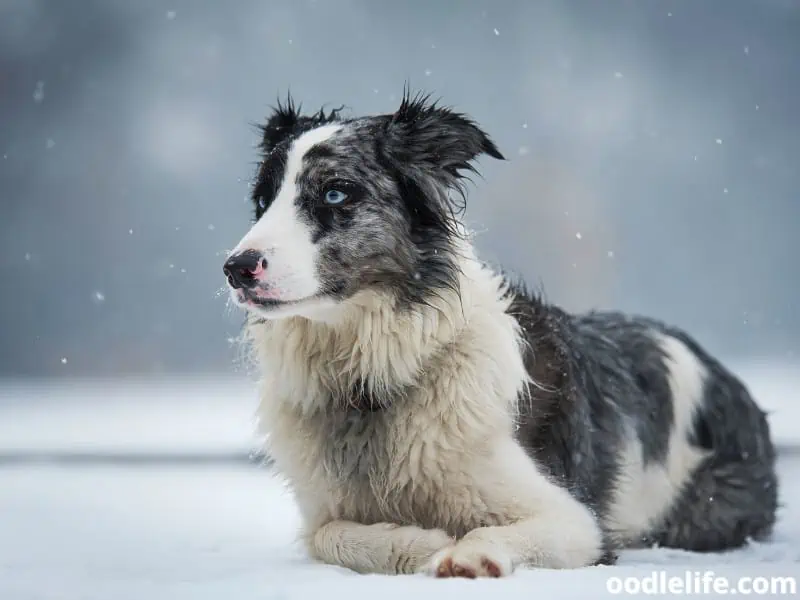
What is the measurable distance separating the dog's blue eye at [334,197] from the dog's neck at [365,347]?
33 cm

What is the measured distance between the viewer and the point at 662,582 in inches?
112

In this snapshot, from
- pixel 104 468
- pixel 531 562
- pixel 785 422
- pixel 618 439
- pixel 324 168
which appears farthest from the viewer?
pixel 785 422

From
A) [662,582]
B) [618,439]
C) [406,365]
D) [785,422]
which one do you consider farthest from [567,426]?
[785,422]

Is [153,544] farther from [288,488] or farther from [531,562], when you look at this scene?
[531,562]

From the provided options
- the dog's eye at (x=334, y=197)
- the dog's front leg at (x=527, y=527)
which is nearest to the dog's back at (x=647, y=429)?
the dog's front leg at (x=527, y=527)

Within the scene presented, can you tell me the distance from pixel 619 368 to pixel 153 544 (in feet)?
6.94

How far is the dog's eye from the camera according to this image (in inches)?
134

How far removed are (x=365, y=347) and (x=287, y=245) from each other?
0.50m

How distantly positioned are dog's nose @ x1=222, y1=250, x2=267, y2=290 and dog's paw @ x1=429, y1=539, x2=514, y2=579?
103 centimetres

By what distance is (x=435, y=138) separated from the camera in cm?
368

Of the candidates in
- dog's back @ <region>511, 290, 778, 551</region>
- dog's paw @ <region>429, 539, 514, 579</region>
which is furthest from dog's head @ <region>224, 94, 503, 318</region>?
dog's paw @ <region>429, 539, 514, 579</region>

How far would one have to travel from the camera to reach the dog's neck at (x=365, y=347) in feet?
11.4

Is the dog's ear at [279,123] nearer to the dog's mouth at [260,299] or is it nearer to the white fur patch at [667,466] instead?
the dog's mouth at [260,299]

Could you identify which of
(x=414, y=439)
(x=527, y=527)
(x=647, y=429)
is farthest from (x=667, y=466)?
(x=414, y=439)
